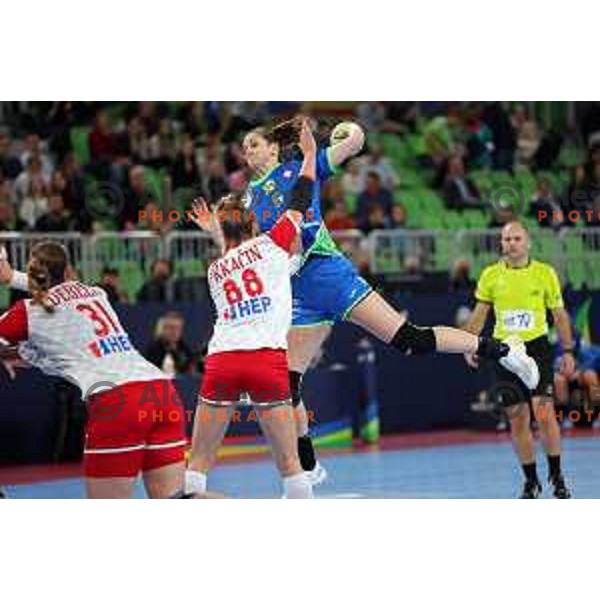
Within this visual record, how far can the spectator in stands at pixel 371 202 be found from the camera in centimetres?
2025

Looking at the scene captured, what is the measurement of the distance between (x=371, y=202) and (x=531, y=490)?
798cm


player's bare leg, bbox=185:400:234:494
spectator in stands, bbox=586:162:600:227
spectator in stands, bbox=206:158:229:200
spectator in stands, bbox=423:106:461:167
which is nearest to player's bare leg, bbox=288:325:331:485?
player's bare leg, bbox=185:400:234:494

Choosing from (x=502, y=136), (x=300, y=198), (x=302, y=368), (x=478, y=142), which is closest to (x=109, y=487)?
(x=300, y=198)

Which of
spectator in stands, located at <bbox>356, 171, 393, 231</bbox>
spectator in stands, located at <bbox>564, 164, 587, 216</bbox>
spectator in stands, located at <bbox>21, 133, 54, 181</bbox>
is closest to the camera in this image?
spectator in stands, located at <bbox>21, 133, 54, 181</bbox>

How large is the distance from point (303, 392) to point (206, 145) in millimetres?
3372

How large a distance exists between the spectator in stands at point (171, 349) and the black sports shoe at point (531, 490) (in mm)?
4085

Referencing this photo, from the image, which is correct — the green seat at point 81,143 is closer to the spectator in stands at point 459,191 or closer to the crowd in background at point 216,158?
the crowd in background at point 216,158

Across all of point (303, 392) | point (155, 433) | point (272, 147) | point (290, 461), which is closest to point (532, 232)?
point (303, 392)

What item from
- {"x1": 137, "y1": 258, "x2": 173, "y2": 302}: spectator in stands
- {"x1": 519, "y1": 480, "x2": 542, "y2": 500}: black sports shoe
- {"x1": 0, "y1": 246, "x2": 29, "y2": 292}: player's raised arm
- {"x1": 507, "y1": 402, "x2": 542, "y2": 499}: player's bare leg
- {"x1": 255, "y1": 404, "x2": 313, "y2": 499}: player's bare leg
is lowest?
{"x1": 519, "y1": 480, "x2": 542, "y2": 500}: black sports shoe

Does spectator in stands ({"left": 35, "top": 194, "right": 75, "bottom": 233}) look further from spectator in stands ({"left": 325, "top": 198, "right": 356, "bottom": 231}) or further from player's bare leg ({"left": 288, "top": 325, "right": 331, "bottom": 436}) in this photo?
player's bare leg ({"left": 288, "top": 325, "right": 331, "bottom": 436})

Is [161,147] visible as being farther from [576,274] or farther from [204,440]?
[204,440]

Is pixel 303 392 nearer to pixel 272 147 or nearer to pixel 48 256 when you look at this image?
pixel 272 147

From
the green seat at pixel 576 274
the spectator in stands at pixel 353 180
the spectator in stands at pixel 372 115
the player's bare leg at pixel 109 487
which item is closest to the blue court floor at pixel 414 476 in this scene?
the green seat at pixel 576 274

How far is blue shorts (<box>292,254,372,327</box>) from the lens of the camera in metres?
12.5
